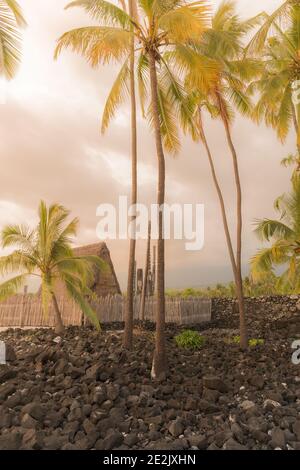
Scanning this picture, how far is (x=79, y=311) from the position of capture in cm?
1617

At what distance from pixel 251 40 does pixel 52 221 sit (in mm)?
8743

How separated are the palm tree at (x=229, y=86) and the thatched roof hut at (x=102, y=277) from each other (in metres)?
7.49

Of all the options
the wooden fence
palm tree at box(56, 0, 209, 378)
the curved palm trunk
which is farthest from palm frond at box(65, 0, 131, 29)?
the wooden fence

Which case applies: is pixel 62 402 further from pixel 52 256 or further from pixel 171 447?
pixel 52 256

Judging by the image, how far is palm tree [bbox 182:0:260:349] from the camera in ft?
40.4

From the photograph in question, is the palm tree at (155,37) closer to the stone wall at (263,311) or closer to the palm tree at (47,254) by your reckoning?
the palm tree at (47,254)

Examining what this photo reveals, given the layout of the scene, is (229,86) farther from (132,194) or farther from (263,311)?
(263,311)

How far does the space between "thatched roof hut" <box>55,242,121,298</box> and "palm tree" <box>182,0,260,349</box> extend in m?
7.49

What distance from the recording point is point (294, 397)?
8.35m

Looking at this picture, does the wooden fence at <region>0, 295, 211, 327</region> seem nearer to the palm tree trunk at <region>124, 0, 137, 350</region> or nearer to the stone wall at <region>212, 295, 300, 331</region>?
A: the stone wall at <region>212, 295, 300, 331</region>

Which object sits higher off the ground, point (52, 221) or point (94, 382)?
point (52, 221)

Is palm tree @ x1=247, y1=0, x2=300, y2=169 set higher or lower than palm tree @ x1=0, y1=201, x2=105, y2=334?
higher

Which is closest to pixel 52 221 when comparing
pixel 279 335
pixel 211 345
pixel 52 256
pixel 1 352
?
pixel 52 256

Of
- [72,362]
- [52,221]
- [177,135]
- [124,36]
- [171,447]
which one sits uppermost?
[124,36]
